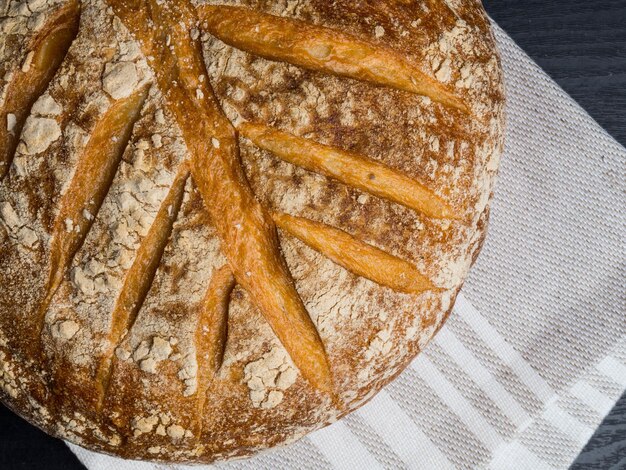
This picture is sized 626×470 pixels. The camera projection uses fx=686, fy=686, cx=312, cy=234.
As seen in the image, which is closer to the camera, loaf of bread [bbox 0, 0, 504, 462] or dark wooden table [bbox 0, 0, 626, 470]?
loaf of bread [bbox 0, 0, 504, 462]

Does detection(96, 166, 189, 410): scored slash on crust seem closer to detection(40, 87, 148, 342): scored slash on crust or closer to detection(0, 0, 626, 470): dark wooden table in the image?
detection(40, 87, 148, 342): scored slash on crust

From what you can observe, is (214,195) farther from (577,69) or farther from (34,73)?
(577,69)

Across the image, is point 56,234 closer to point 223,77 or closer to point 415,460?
point 223,77

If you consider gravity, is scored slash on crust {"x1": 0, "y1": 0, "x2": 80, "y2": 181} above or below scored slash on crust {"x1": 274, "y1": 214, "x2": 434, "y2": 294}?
above

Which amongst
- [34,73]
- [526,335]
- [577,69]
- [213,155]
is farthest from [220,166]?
[577,69]

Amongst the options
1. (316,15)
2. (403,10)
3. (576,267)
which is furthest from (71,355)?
(576,267)

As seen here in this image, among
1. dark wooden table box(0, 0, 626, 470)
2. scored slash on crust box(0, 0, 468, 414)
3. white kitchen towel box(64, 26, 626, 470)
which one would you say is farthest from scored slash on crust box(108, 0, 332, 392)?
dark wooden table box(0, 0, 626, 470)
